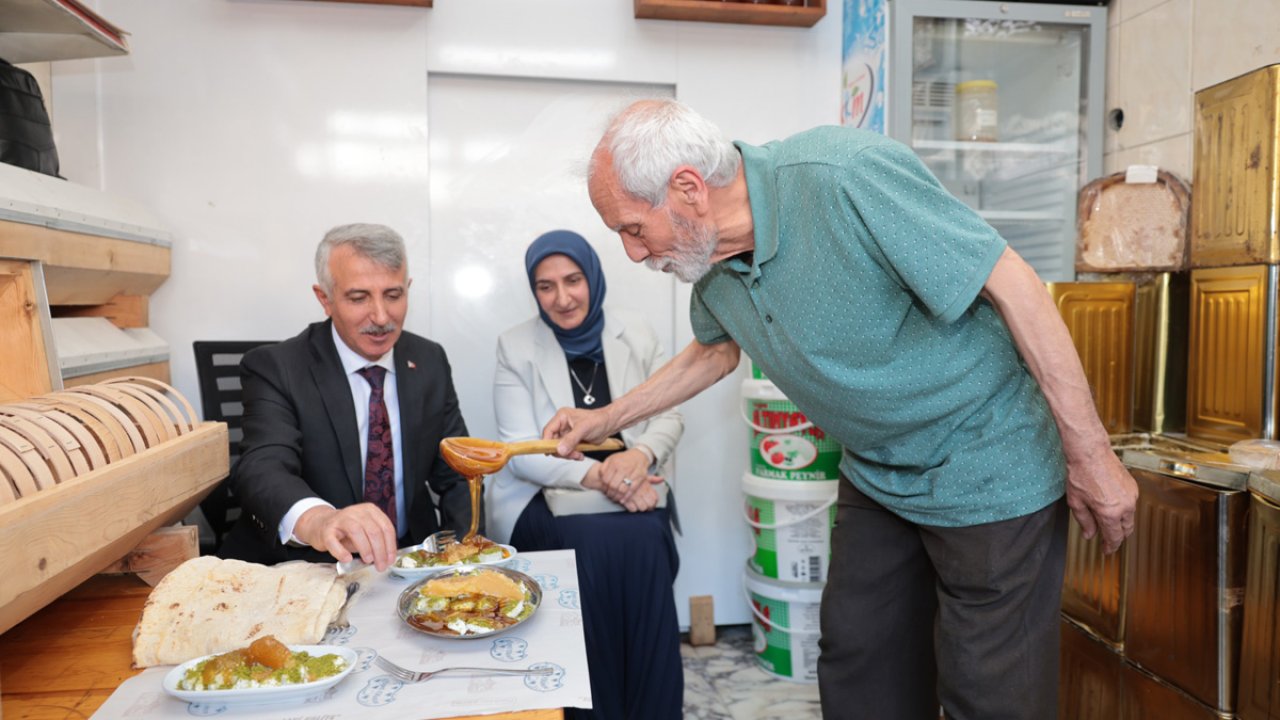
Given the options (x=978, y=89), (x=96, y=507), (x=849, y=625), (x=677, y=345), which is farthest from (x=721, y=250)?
(x=978, y=89)

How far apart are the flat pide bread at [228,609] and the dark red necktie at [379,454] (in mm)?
795

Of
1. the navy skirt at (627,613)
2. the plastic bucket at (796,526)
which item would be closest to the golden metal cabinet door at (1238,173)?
the plastic bucket at (796,526)

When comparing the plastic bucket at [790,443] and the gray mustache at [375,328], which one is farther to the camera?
the plastic bucket at [790,443]

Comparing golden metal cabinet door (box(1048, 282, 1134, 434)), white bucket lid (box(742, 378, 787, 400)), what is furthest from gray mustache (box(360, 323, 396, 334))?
golden metal cabinet door (box(1048, 282, 1134, 434))

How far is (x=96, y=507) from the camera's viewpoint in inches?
49.0

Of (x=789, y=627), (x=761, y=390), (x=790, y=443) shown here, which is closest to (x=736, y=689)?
(x=789, y=627)

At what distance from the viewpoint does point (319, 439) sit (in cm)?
216

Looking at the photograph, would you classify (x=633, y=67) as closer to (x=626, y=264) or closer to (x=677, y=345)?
(x=626, y=264)

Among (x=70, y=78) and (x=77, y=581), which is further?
(x=70, y=78)

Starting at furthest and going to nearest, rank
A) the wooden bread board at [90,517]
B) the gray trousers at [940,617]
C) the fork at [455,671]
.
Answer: the gray trousers at [940,617] < the fork at [455,671] < the wooden bread board at [90,517]

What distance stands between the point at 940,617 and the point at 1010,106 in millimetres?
2356

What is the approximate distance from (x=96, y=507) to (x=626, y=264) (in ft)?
7.73

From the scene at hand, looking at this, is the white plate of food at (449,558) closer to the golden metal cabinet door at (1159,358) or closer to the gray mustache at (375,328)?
the gray mustache at (375,328)

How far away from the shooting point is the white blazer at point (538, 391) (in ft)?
9.16
